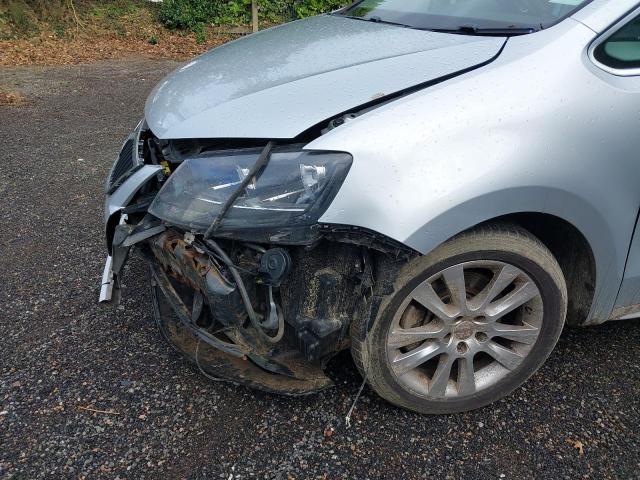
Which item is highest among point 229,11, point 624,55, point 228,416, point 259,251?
point 624,55

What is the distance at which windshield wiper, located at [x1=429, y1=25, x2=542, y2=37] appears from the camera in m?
2.12

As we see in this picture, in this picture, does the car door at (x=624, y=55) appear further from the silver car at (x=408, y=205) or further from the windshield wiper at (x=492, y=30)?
the windshield wiper at (x=492, y=30)

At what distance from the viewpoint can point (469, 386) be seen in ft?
7.23

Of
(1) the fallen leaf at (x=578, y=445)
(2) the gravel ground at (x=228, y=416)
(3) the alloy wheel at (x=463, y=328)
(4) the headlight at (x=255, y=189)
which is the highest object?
(4) the headlight at (x=255, y=189)

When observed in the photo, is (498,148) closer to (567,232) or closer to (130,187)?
(567,232)

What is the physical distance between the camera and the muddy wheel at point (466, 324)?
1.94 m

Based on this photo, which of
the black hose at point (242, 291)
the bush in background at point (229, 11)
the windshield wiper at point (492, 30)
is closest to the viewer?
the black hose at point (242, 291)

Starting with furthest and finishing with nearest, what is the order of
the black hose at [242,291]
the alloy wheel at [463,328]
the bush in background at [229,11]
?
the bush in background at [229,11] → the alloy wheel at [463,328] → the black hose at [242,291]

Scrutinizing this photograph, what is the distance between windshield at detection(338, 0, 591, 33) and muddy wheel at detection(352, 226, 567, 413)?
863 mm

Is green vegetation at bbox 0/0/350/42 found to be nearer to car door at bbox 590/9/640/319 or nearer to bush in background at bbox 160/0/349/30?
bush in background at bbox 160/0/349/30

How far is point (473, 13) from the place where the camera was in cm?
249

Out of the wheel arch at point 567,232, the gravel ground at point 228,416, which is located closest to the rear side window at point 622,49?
the wheel arch at point 567,232

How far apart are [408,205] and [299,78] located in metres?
0.73

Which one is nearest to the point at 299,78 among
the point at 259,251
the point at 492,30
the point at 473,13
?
the point at 259,251
